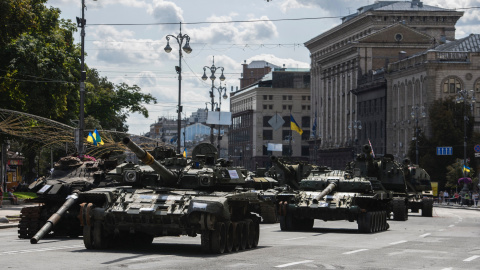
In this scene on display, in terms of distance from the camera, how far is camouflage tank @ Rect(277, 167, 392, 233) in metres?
31.5

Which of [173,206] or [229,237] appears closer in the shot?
[173,206]

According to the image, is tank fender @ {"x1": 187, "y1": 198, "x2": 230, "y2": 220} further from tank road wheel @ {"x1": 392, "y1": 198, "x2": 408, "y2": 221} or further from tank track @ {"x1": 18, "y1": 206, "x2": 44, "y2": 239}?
tank road wheel @ {"x1": 392, "y1": 198, "x2": 408, "y2": 221}

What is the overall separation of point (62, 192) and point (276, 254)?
840 centimetres

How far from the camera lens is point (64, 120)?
62.4 m

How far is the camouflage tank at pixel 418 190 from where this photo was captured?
48688mm

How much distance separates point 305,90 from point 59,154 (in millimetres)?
117698

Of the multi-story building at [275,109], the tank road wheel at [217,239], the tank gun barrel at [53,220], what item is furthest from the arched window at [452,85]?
the multi-story building at [275,109]

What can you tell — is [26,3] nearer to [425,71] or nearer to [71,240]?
[71,240]

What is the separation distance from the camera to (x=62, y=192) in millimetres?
27516

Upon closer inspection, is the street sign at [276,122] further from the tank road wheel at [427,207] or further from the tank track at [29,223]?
the tank track at [29,223]

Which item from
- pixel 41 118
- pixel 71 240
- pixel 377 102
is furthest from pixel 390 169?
pixel 377 102

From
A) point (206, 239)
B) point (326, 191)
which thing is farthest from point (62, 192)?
point (326, 191)

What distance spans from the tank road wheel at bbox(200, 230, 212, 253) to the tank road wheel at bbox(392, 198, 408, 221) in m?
21.7

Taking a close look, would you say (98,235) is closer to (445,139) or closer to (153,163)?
(153,163)
